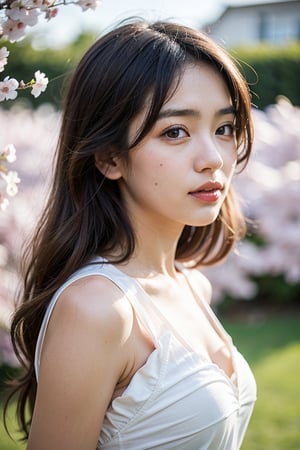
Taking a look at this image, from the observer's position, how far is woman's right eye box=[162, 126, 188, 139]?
5.85 ft

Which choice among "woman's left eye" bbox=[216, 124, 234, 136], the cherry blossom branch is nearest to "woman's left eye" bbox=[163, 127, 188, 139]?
"woman's left eye" bbox=[216, 124, 234, 136]

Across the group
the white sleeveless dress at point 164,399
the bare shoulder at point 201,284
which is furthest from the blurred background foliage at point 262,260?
the white sleeveless dress at point 164,399

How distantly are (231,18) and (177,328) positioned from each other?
106 ft

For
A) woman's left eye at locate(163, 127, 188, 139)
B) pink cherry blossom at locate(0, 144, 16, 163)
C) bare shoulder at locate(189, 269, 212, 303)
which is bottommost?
bare shoulder at locate(189, 269, 212, 303)

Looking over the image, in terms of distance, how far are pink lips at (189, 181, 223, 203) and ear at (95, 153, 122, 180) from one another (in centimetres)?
22

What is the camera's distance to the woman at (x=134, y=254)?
5.38 feet

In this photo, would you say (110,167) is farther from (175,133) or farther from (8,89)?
(8,89)

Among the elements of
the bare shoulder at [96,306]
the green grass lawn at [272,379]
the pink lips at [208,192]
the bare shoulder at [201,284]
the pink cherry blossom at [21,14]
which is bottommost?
the green grass lawn at [272,379]

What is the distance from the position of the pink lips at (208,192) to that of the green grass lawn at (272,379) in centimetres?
171

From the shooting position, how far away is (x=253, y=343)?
629 centimetres

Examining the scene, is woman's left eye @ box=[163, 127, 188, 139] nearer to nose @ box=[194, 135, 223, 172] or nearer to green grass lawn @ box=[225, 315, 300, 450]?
nose @ box=[194, 135, 223, 172]

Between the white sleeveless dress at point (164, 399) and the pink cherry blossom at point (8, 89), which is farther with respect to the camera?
the white sleeveless dress at point (164, 399)

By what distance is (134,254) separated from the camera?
1932 millimetres

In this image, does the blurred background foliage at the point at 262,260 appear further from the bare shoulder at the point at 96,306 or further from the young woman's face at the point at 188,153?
the bare shoulder at the point at 96,306
